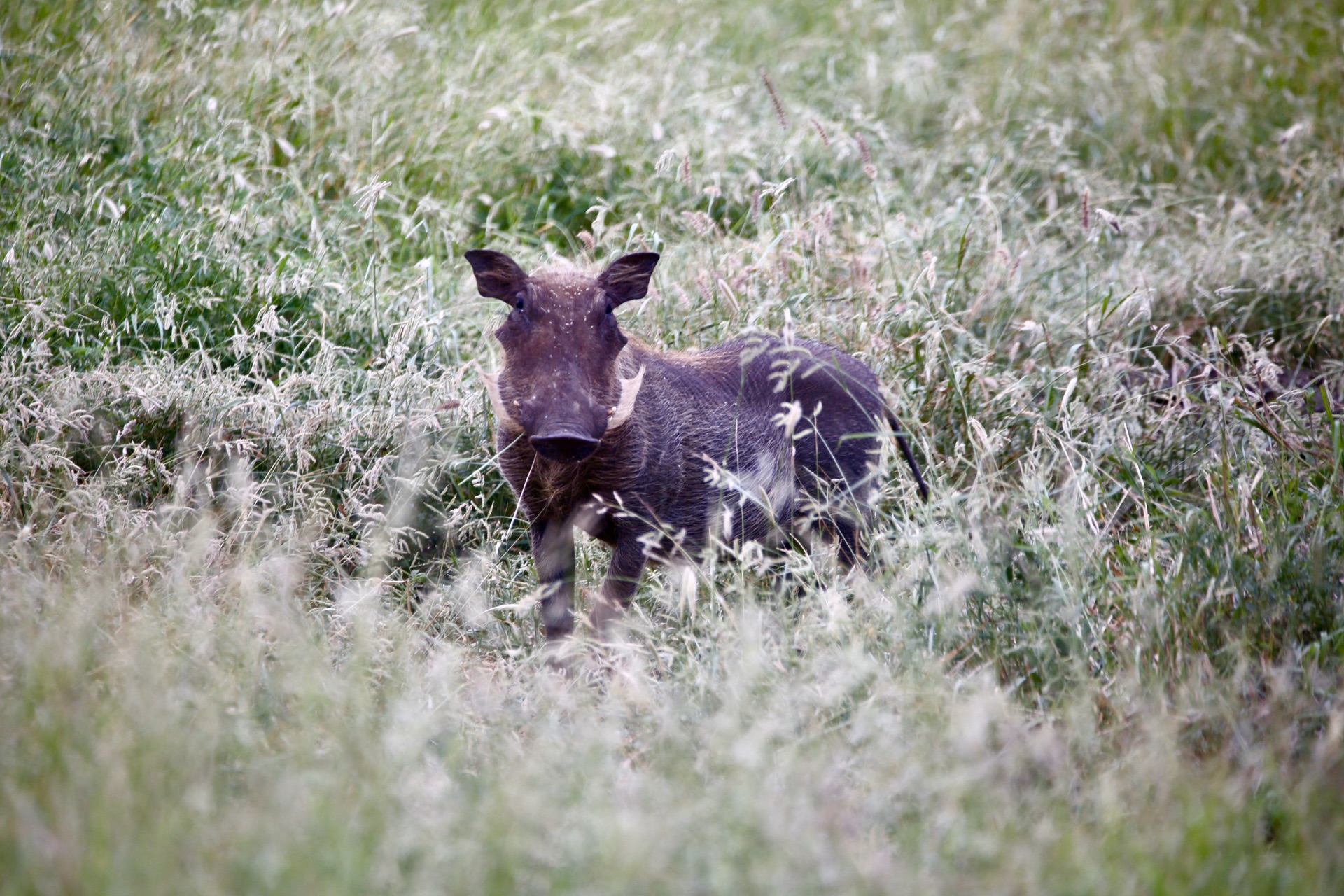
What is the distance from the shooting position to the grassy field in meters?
1.93

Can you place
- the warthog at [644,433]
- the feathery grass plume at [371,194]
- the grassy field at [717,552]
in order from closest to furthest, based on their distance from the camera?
the grassy field at [717,552] → the warthog at [644,433] → the feathery grass plume at [371,194]

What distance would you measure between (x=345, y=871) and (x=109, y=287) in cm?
297

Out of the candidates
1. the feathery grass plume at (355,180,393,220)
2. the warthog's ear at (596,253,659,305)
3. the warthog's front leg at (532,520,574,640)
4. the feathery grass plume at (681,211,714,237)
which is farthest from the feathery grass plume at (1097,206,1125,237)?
the feathery grass plume at (355,180,393,220)

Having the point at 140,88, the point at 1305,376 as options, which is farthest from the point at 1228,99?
the point at 140,88

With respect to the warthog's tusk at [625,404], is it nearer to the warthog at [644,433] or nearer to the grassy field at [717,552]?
the warthog at [644,433]

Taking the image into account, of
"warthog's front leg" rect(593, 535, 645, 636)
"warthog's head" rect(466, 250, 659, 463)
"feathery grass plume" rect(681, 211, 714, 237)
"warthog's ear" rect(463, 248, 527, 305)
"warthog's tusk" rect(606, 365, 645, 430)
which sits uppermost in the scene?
"warthog's ear" rect(463, 248, 527, 305)

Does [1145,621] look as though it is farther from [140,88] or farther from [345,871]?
[140,88]

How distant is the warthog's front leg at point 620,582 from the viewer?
317cm

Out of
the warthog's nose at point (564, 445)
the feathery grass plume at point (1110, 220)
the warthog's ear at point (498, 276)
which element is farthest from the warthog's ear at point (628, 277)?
the feathery grass plume at point (1110, 220)

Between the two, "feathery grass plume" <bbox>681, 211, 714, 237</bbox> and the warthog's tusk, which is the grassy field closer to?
"feathery grass plume" <bbox>681, 211, 714, 237</bbox>

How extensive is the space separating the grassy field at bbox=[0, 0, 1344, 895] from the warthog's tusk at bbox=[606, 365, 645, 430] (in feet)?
1.76

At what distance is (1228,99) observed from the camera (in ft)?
21.1

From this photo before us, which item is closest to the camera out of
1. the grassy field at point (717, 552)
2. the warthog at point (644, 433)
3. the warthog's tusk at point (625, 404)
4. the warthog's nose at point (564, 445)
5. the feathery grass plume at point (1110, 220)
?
the grassy field at point (717, 552)

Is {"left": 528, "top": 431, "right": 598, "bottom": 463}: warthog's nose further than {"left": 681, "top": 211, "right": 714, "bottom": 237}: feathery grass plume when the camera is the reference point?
No
